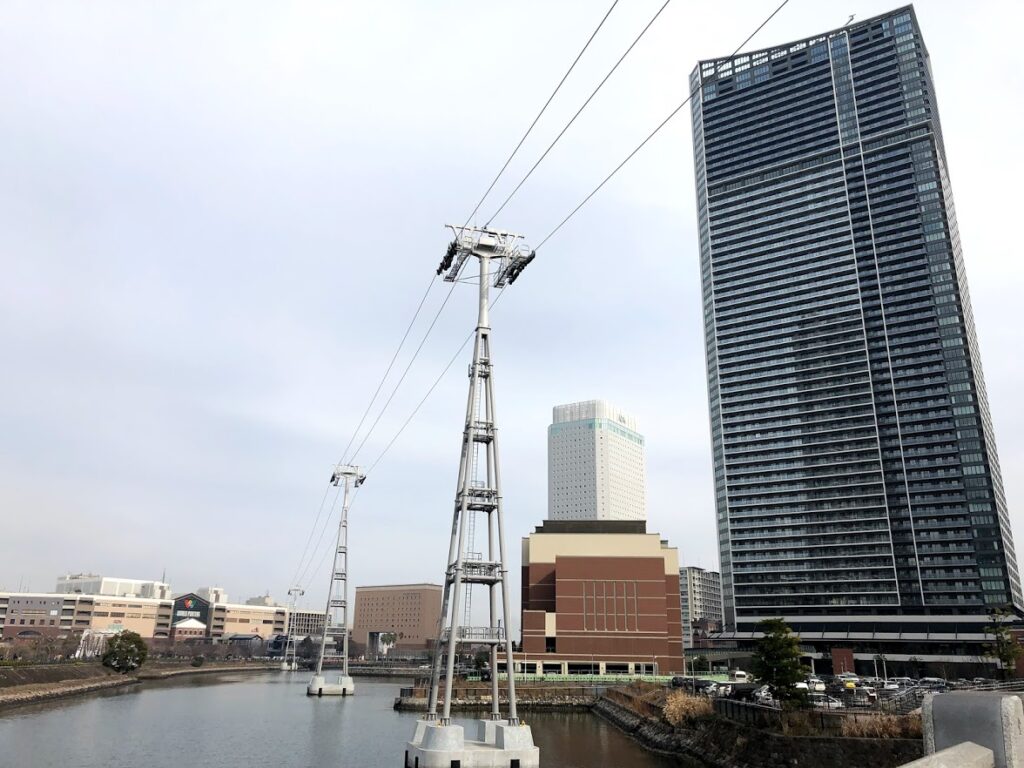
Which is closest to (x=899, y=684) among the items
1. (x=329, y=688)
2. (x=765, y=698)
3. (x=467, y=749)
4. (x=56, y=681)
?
(x=765, y=698)

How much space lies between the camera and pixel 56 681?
95500 mm

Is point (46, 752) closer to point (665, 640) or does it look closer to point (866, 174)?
point (665, 640)

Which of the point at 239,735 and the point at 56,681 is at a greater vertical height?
the point at 239,735

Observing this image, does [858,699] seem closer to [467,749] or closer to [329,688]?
[467,749]

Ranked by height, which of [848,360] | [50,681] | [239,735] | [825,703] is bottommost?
[50,681]

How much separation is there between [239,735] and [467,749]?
31.6 m

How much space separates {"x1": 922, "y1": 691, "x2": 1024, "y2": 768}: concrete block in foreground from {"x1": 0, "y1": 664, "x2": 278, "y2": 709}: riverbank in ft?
303

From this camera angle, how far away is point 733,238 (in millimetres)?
188875

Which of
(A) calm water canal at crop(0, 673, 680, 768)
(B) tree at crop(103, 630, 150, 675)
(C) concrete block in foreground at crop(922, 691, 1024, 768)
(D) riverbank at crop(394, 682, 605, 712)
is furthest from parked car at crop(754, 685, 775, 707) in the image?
(B) tree at crop(103, 630, 150, 675)

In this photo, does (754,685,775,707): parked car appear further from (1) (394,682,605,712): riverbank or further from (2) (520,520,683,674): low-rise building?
(2) (520,520,683,674): low-rise building

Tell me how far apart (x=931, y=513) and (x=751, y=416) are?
4405cm

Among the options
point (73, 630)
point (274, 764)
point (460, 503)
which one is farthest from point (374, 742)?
point (73, 630)

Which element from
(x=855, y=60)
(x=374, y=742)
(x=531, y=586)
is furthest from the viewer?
(x=855, y=60)

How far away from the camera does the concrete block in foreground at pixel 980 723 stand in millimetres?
7951
